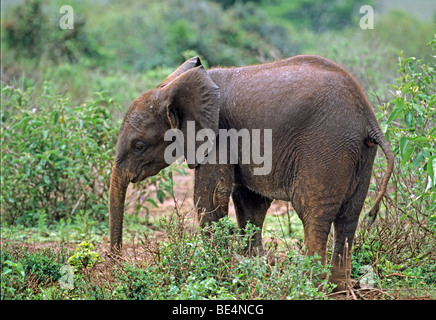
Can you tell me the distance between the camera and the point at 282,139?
5.98 m

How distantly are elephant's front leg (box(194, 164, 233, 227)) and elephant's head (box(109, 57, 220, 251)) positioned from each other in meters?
0.35

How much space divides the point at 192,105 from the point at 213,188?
789 millimetres

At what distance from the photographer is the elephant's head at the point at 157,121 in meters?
6.27

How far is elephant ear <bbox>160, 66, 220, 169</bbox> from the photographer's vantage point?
6.25 m

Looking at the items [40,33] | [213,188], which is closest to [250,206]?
[213,188]

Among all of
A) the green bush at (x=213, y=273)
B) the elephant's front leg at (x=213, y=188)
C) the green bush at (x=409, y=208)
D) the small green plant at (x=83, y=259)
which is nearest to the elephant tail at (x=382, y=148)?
the green bush at (x=409, y=208)

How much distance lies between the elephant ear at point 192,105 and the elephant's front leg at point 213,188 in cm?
15

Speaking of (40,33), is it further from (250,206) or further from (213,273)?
(213,273)

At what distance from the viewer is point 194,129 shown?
6.34 m

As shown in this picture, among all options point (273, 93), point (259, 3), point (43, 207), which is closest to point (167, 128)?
point (273, 93)

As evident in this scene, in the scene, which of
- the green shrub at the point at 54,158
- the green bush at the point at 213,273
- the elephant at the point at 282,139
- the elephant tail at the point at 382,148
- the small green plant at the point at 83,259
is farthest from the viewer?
the green shrub at the point at 54,158

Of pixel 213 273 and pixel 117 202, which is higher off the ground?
pixel 117 202

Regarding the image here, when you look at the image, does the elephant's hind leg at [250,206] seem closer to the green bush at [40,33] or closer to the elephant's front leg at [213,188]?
the elephant's front leg at [213,188]

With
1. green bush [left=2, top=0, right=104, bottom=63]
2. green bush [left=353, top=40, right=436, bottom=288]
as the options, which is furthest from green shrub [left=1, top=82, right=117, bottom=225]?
green bush [left=2, top=0, right=104, bottom=63]
